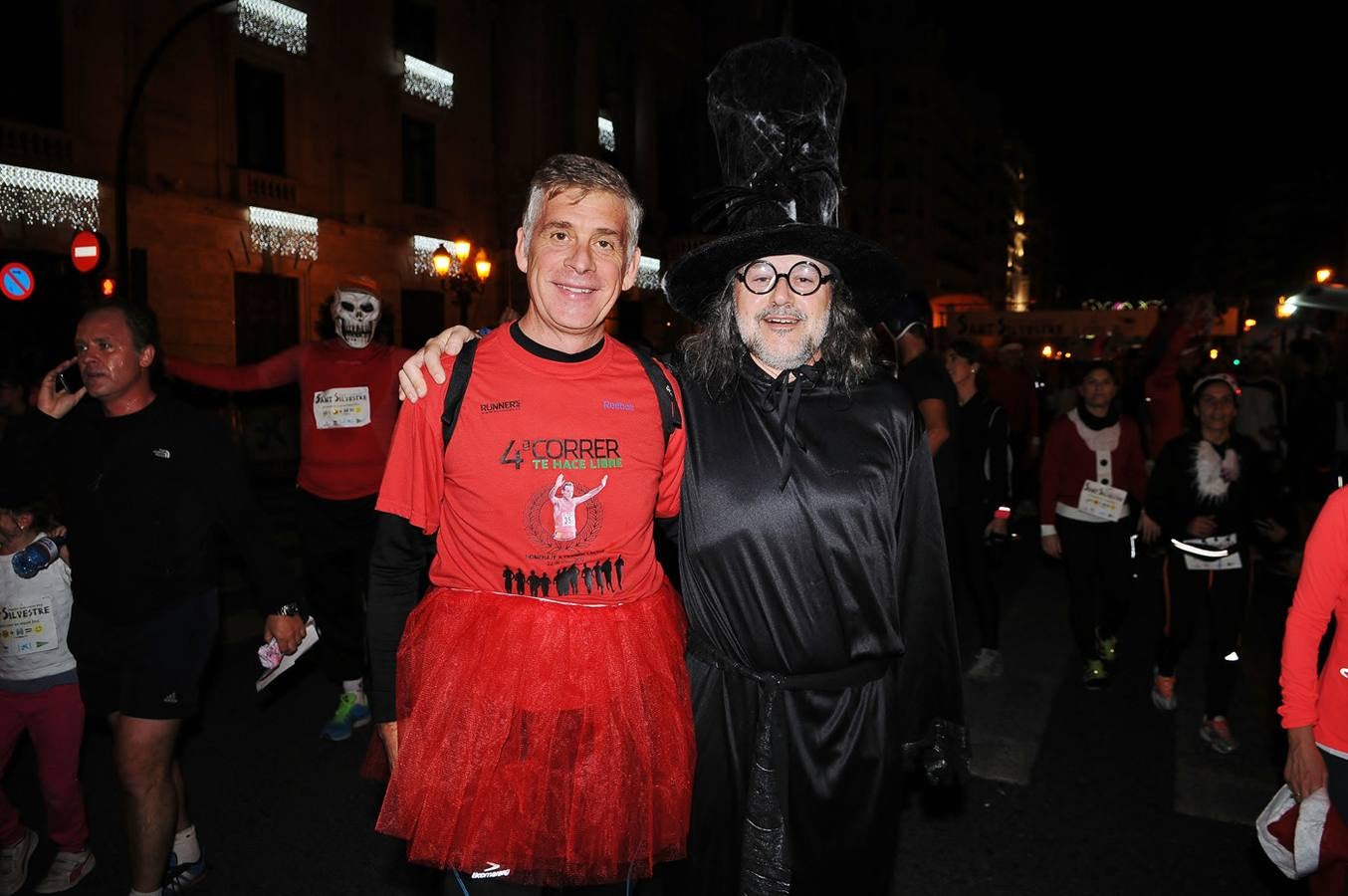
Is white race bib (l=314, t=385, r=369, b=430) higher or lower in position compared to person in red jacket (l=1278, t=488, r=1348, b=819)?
higher

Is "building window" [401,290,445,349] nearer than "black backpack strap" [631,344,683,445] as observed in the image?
No

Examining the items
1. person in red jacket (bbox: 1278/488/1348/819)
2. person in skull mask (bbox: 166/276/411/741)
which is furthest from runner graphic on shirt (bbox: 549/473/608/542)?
person in skull mask (bbox: 166/276/411/741)

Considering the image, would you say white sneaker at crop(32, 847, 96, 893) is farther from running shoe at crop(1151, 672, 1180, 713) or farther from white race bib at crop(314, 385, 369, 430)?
running shoe at crop(1151, 672, 1180, 713)

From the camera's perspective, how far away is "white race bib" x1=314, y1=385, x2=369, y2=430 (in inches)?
197

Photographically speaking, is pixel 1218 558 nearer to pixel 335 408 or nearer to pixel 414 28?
pixel 335 408

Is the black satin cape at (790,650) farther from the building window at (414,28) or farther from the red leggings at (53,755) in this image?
the building window at (414,28)

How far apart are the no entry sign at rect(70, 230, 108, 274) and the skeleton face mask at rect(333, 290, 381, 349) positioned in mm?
6413

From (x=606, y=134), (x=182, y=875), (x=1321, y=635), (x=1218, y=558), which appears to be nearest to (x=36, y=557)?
(x=182, y=875)

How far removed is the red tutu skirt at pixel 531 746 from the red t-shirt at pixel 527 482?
10cm

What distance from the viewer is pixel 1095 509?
583 centimetres

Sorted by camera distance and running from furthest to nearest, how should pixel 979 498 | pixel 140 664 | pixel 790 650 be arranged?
pixel 979 498
pixel 140 664
pixel 790 650

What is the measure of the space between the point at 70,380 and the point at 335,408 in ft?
5.12

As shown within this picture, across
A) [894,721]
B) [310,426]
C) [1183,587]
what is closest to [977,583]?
[1183,587]

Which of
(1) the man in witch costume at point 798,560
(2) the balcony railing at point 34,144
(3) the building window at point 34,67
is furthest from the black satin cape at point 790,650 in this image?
(3) the building window at point 34,67
